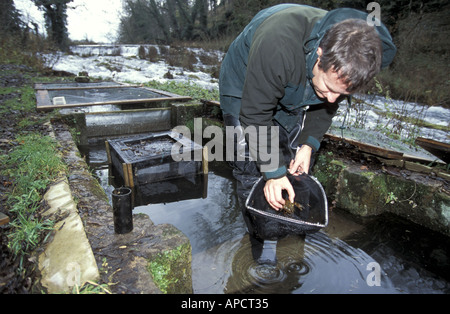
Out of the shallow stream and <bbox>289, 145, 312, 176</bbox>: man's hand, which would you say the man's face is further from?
the shallow stream

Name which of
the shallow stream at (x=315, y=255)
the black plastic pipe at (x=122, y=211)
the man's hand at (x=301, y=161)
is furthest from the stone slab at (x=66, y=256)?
the man's hand at (x=301, y=161)

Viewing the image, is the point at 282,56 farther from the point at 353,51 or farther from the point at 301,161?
the point at 301,161

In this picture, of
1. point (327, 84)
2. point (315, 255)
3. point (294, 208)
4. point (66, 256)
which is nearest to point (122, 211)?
point (66, 256)

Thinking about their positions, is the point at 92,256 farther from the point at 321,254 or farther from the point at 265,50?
the point at 321,254

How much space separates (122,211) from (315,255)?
1748 mm

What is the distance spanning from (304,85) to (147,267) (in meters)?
1.43

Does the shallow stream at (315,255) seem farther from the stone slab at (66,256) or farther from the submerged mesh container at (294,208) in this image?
the stone slab at (66,256)

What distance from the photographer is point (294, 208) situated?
2.16 meters

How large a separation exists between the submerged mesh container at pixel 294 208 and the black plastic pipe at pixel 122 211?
0.79 metres

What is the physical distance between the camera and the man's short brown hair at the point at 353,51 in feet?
4.34

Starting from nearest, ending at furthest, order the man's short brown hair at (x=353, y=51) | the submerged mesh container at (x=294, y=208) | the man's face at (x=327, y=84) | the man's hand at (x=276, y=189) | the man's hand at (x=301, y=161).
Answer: the man's short brown hair at (x=353, y=51)
the man's face at (x=327, y=84)
the man's hand at (x=276, y=189)
the submerged mesh container at (x=294, y=208)
the man's hand at (x=301, y=161)

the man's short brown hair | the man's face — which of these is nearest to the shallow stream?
the man's face

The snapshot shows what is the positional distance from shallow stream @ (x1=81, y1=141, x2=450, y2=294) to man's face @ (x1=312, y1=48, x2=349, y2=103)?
129cm

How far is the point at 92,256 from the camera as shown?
63.6 inches
